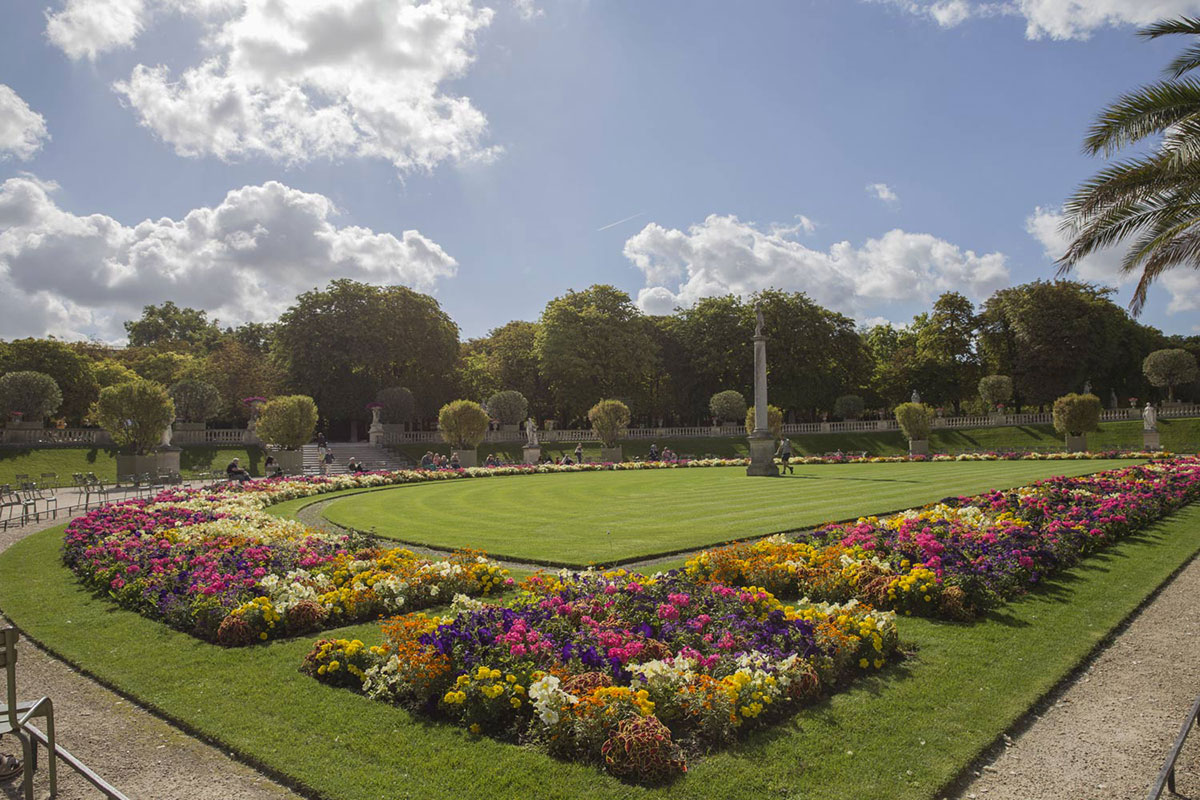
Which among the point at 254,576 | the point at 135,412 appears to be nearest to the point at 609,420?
the point at 135,412

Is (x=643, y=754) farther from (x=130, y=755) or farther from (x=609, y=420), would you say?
(x=609, y=420)

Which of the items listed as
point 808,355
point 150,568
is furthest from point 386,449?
point 150,568

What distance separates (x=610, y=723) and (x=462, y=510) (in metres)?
15.3

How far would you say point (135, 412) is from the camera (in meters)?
33.2

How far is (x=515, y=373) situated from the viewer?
6303 centimetres

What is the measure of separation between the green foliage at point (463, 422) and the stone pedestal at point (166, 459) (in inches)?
525

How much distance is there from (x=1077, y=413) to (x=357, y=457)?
44.2m

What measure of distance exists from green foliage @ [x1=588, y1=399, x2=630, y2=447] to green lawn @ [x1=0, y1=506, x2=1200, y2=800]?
3751cm

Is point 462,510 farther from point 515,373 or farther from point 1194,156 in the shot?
point 515,373

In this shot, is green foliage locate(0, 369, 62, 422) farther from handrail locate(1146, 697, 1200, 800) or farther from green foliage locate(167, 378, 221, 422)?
handrail locate(1146, 697, 1200, 800)

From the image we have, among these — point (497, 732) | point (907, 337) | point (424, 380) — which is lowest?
point (497, 732)

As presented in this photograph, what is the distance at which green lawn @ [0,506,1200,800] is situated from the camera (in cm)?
478

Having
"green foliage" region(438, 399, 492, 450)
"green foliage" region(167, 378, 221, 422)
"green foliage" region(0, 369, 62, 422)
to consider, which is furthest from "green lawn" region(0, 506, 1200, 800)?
"green foliage" region(0, 369, 62, 422)

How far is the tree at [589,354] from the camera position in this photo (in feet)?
188
